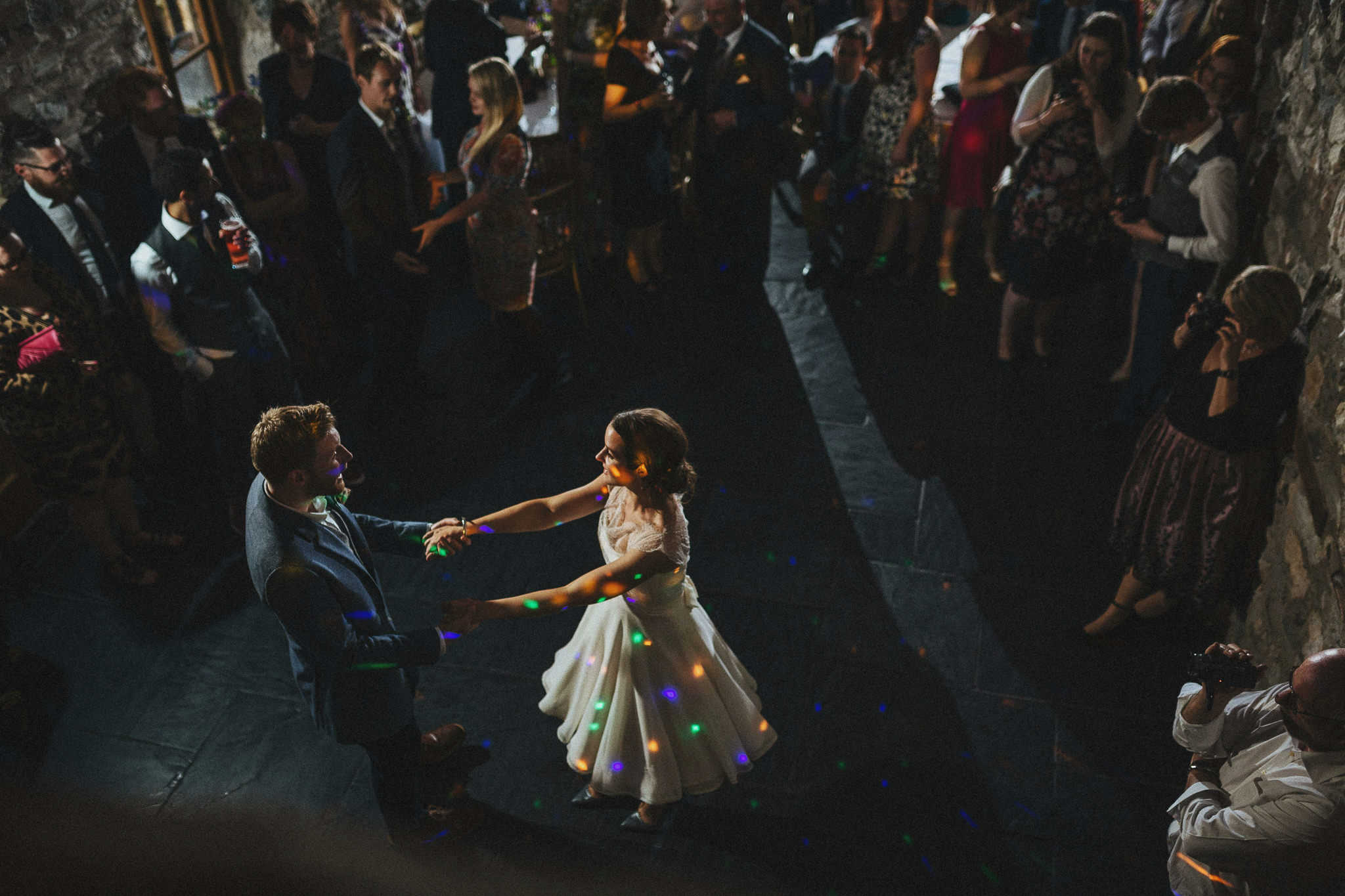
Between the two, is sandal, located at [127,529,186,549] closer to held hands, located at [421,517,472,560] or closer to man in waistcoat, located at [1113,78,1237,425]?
held hands, located at [421,517,472,560]

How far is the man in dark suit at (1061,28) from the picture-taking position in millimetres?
5613

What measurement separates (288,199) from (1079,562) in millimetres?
3851

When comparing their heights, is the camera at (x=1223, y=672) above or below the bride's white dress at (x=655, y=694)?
above

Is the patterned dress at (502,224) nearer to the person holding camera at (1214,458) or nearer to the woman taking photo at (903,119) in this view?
the woman taking photo at (903,119)

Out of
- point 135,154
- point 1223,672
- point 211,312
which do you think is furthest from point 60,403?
point 1223,672

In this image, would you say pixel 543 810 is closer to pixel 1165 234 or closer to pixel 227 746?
pixel 227 746

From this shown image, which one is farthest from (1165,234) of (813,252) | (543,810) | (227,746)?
(227,746)

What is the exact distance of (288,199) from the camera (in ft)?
15.3

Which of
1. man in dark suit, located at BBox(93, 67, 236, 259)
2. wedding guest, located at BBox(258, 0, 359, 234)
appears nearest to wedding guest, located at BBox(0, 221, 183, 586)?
man in dark suit, located at BBox(93, 67, 236, 259)

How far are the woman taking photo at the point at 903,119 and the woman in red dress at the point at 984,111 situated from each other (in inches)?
5.1

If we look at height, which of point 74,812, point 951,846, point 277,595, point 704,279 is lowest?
point 951,846

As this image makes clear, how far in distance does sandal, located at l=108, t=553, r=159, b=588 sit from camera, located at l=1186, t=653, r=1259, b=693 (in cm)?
379

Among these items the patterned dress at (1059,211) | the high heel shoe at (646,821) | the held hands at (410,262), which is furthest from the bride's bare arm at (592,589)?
the patterned dress at (1059,211)

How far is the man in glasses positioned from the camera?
2.07 meters
